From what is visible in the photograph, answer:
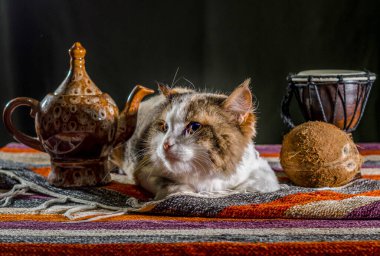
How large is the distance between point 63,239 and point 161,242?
169 millimetres

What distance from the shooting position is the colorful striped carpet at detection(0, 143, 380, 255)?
2.84 ft

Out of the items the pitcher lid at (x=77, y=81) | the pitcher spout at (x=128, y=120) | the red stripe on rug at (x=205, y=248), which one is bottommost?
the red stripe on rug at (x=205, y=248)

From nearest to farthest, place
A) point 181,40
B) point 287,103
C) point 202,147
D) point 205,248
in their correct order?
point 205,248
point 202,147
point 287,103
point 181,40

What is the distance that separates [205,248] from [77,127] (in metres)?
0.56

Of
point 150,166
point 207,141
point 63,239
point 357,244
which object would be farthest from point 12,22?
point 357,244

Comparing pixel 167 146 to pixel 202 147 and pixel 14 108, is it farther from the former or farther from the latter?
pixel 14 108

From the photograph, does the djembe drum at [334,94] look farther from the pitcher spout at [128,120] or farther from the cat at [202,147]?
the pitcher spout at [128,120]

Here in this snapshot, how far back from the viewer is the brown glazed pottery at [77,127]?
129cm

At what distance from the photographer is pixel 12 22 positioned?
7.62 ft

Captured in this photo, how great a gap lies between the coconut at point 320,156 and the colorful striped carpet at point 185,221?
39 millimetres

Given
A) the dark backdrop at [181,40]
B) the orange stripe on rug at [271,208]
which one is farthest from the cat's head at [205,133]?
the dark backdrop at [181,40]

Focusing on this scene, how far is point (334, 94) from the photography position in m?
1.53

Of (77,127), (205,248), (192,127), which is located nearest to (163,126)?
(192,127)

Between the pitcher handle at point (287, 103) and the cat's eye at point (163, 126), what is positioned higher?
the cat's eye at point (163, 126)
